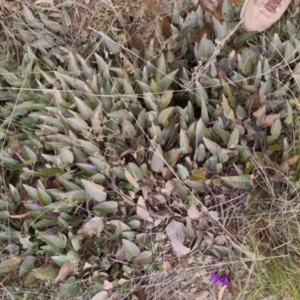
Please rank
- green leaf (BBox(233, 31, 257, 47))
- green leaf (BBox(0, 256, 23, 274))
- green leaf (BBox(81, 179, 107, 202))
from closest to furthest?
1. green leaf (BBox(81, 179, 107, 202))
2. green leaf (BBox(0, 256, 23, 274))
3. green leaf (BBox(233, 31, 257, 47))

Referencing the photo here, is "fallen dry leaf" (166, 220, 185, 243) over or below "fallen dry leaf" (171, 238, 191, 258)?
over

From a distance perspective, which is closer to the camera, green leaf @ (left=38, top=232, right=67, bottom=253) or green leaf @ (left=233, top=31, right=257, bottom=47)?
green leaf @ (left=38, top=232, right=67, bottom=253)

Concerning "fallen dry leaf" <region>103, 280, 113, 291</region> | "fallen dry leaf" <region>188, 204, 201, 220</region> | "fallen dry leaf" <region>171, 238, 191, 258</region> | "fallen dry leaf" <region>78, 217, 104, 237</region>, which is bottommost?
"fallen dry leaf" <region>103, 280, 113, 291</region>

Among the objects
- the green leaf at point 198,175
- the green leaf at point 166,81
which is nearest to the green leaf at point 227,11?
the green leaf at point 166,81

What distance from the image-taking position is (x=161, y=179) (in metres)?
1.95

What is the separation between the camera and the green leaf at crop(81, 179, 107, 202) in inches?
73.7

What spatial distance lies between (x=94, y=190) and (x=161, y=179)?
0.24m

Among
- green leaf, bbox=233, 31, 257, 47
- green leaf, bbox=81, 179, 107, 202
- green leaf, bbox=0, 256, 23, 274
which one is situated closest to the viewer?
green leaf, bbox=81, 179, 107, 202

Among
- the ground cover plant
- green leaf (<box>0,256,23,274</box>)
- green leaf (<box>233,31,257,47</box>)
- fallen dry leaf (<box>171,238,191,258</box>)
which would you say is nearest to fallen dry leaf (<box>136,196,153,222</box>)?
the ground cover plant

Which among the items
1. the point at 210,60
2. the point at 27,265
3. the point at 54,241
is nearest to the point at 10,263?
the point at 27,265

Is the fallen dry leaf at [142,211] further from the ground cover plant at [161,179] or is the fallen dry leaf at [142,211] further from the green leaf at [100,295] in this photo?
the green leaf at [100,295]

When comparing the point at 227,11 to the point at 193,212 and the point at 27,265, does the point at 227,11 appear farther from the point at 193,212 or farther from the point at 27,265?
the point at 27,265

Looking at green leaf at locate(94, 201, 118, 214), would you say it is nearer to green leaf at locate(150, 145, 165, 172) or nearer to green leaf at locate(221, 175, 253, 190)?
green leaf at locate(150, 145, 165, 172)

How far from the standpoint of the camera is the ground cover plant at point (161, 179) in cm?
192
